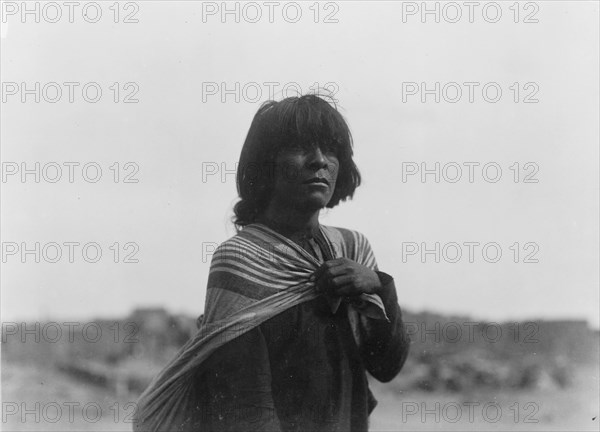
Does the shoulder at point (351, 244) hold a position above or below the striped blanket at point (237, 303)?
above

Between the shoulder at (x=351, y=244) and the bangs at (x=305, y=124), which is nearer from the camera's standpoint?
the bangs at (x=305, y=124)

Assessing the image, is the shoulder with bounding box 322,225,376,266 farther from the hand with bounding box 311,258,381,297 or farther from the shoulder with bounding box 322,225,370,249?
the hand with bounding box 311,258,381,297

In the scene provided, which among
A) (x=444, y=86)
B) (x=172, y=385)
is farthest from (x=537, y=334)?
(x=172, y=385)

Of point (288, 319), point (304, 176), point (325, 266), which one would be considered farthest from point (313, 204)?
point (288, 319)

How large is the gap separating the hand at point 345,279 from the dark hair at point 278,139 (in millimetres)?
307

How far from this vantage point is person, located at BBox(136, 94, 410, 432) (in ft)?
8.55

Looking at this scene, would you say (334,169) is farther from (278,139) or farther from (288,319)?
(288,319)

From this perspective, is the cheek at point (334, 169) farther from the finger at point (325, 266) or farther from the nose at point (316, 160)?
the finger at point (325, 266)

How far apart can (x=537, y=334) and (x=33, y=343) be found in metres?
2.04

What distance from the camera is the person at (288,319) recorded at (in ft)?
8.55

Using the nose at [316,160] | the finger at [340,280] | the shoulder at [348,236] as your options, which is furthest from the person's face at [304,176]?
the finger at [340,280]

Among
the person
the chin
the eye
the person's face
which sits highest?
the eye

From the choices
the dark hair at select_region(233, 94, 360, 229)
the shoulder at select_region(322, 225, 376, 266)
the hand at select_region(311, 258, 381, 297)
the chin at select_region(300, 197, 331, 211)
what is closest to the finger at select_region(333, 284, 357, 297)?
the hand at select_region(311, 258, 381, 297)

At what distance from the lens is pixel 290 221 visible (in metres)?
2.73
